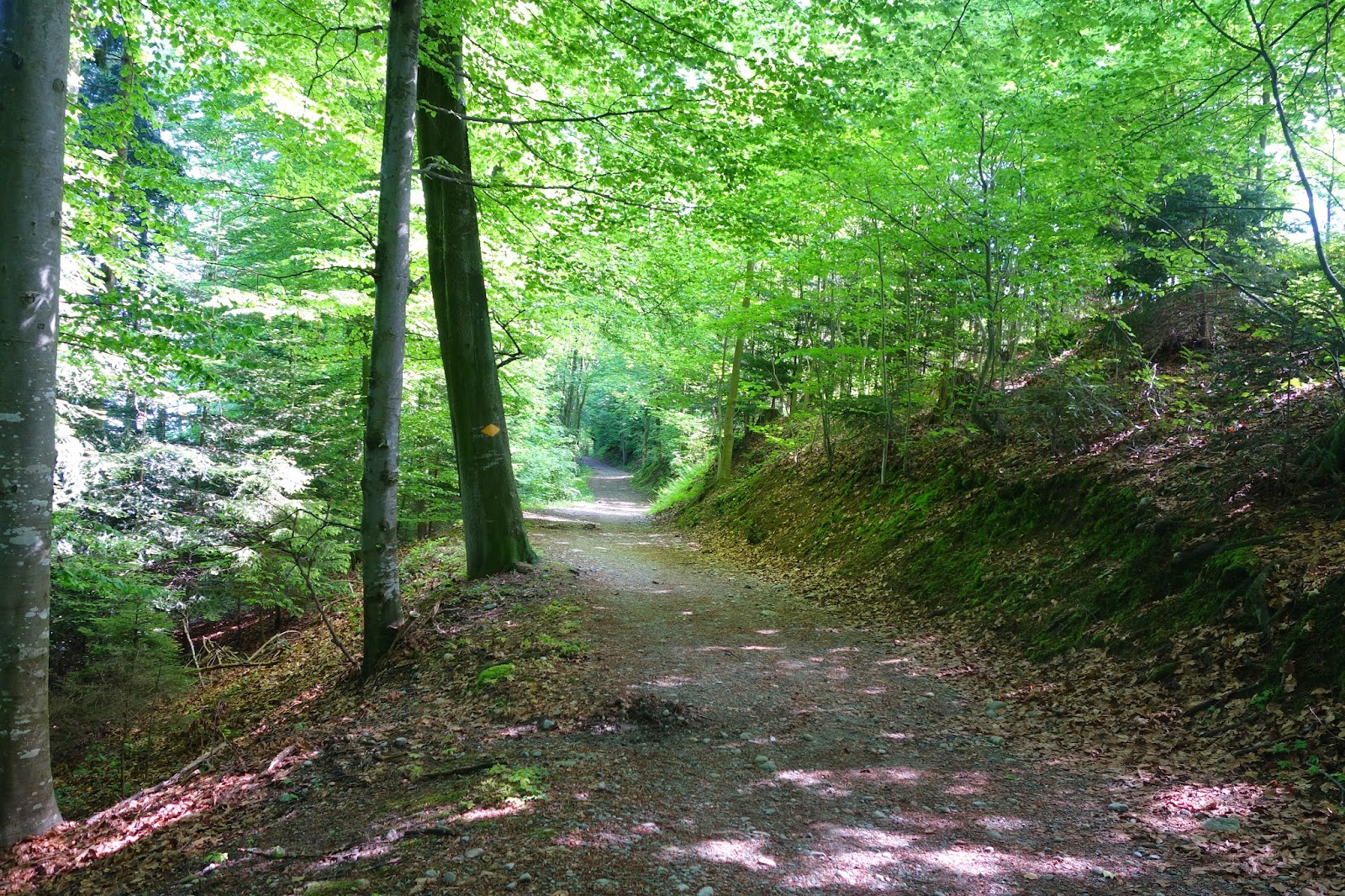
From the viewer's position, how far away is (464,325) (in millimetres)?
8242

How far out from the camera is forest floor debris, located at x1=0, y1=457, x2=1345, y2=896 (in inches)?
117

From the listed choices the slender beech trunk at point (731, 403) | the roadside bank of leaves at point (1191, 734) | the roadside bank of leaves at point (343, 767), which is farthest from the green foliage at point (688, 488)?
the roadside bank of leaves at point (1191, 734)

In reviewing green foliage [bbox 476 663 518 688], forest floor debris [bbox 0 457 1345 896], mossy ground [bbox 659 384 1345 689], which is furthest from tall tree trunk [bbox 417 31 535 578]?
mossy ground [bbox 659 384 1345 689]

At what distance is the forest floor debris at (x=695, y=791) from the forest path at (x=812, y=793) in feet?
0.05

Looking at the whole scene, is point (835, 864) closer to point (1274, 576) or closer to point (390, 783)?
point (390, 783)

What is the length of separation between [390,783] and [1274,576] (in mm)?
6170

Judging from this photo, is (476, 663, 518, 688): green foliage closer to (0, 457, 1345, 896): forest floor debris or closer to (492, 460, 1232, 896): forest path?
(0, 457, 1345, 896): forest floor debris

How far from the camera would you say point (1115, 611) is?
565 centimetres

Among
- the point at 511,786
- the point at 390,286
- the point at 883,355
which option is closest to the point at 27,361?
the point at 390,286

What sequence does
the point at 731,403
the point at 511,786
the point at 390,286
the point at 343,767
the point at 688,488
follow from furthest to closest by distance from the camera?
the point at 688,488 → the point at 731,403 → the point at 390,286 → the point at 343,767 → the point at 511,786

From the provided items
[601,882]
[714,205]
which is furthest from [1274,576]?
[714,205]

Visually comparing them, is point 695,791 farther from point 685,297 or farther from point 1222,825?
point 685,297

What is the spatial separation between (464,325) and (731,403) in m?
9.95

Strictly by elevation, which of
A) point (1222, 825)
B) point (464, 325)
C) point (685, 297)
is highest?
point (685, 297)
